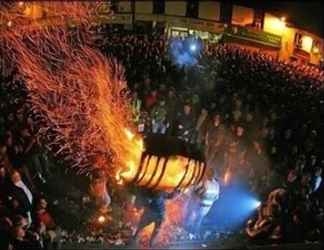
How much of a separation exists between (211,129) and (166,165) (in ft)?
1.89

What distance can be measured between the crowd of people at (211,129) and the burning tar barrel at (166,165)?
0.24 m

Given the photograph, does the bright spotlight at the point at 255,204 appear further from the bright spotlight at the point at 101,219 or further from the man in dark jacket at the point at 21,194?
the man in dark jacket at the point at 21,194

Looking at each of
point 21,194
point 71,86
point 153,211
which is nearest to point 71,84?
point 71,86

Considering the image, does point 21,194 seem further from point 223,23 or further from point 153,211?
point 223,23

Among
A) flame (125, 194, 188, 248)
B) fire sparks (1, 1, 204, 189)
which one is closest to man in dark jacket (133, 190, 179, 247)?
flame (125, 194, 188, 248)

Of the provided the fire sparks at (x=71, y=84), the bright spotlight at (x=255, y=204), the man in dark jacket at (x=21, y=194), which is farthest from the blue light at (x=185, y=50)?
the man in dark jacket at (x=21, y=194)

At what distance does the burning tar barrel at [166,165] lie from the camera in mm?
2715

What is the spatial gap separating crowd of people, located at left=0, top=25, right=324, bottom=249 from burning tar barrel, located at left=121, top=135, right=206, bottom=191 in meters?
0.24

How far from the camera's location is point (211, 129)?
3227mm

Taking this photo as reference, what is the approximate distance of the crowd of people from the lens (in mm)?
2973

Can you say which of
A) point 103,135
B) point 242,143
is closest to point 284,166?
point 242,143

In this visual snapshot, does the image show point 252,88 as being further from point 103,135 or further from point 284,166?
point 103,135

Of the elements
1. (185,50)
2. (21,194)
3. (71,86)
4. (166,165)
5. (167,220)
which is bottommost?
(167,220)

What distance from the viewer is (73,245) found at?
3012mm
